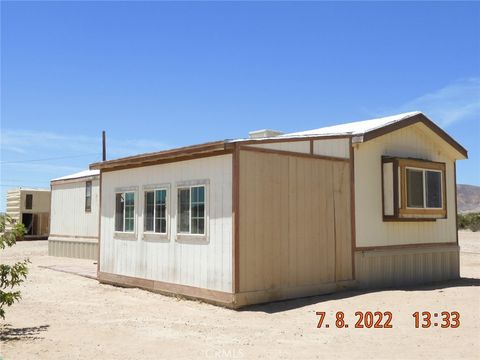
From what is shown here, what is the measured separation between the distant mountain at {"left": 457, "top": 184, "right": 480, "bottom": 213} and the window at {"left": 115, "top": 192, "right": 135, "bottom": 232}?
105 metres

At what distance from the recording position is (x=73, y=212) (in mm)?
21078

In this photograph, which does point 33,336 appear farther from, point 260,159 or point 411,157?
point 411,157

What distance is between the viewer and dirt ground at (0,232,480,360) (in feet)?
20.9

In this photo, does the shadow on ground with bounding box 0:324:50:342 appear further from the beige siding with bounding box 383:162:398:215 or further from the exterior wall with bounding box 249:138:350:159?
the beige siding with bounding box 383:162:398:215

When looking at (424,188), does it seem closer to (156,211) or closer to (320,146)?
(320,146)

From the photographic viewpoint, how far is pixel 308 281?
33.7ft

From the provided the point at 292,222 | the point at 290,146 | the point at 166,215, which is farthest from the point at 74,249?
the point at 290,146

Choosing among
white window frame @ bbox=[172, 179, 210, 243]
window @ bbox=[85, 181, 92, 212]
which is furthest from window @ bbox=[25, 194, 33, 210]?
white window frame @ bbox=[172, 179, 210, 243]

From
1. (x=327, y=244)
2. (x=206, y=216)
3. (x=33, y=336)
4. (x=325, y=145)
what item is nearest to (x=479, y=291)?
(x=327, y=244)

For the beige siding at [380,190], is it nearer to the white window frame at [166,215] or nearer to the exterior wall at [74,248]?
the white window frame at [166,215]

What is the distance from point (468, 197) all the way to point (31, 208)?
4109 inches

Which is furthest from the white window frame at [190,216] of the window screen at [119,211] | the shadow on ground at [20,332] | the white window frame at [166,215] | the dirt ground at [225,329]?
the shadow on ground at [20,332]

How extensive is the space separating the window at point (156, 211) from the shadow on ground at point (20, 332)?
12.0 ft

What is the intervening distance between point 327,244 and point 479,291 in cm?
324
